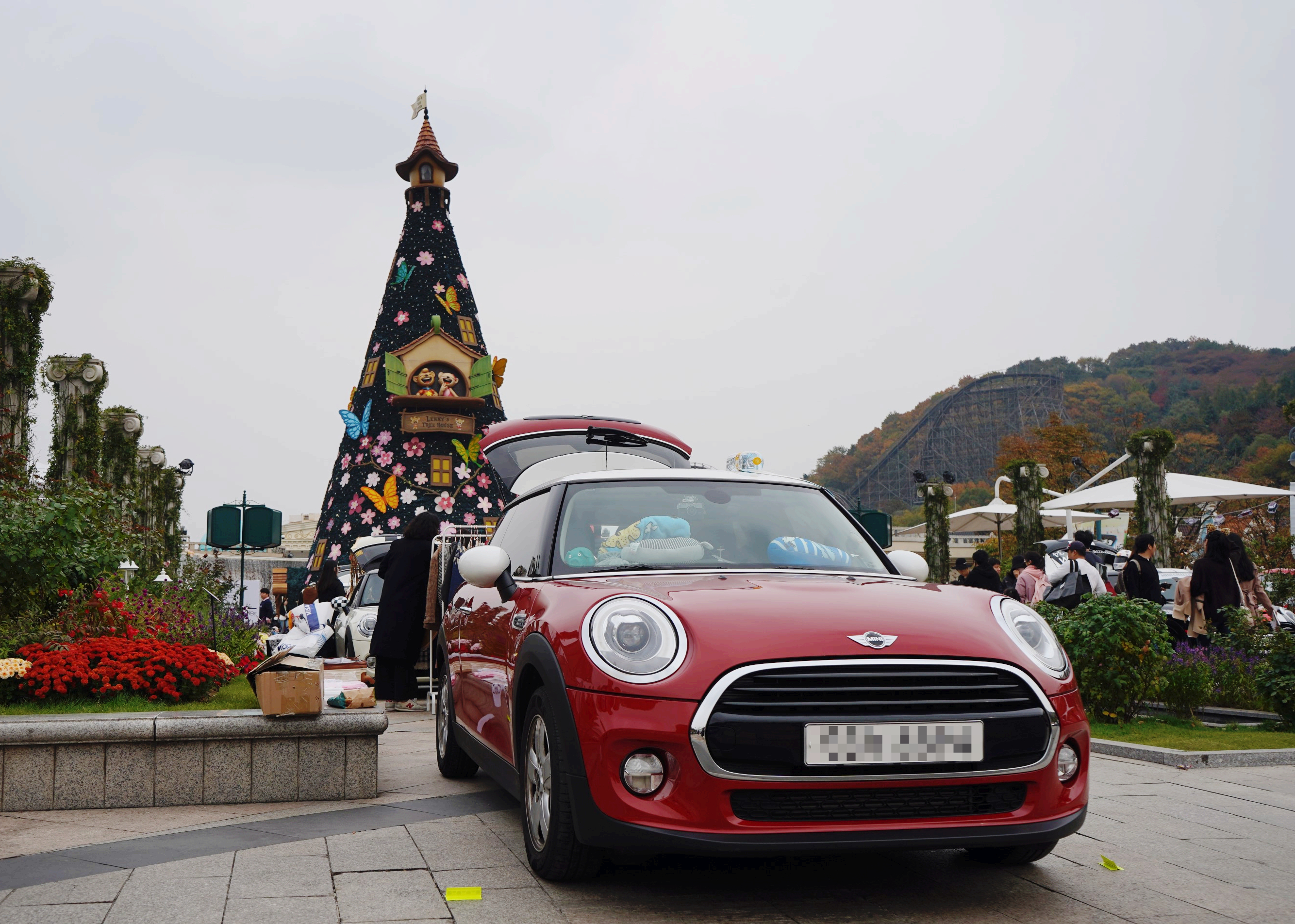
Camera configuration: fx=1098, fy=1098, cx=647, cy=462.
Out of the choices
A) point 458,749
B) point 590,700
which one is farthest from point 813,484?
point 458,749

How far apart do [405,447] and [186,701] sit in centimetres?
2236

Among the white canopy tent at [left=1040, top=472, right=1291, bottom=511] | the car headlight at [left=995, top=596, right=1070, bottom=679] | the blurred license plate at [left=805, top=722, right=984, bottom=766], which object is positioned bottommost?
the blurred license plate at [left=805, top=722, right=984, bottom=766]

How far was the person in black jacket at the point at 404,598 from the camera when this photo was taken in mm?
9430

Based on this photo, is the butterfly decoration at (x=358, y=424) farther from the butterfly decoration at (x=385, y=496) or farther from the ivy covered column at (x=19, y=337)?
the ivy covered column at (x=19, y=337)

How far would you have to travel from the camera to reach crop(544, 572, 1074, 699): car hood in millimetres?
3492

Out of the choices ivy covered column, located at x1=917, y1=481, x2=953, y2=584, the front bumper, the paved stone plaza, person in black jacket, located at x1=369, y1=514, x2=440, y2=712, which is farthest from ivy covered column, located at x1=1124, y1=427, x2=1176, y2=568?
the front bumper

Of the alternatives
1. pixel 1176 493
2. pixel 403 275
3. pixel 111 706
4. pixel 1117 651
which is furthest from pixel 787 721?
pixel 403 275

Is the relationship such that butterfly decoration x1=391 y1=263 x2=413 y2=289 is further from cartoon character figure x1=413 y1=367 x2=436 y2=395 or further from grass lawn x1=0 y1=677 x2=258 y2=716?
grass lawn x1=0 y1=677 x2=258 y2=716

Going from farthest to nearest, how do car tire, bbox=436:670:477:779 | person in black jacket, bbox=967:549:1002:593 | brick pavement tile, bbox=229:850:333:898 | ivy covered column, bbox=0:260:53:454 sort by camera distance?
ivy covered column, bbox=0:260:53:454 < person in black jacket, bbox=967:549:1002:593 < car tire, bbox=436:670:477:779 < brick pavement tile, bbox=229:850:333:898

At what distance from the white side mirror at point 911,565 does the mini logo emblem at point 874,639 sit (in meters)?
1.37

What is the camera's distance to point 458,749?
20.8ft

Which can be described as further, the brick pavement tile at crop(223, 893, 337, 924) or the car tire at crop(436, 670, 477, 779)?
the car tire at crop(436, 670, 477, 779)

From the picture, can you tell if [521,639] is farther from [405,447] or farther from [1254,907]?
[405,447]

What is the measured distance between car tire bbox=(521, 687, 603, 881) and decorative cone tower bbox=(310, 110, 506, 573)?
77.2 ft
